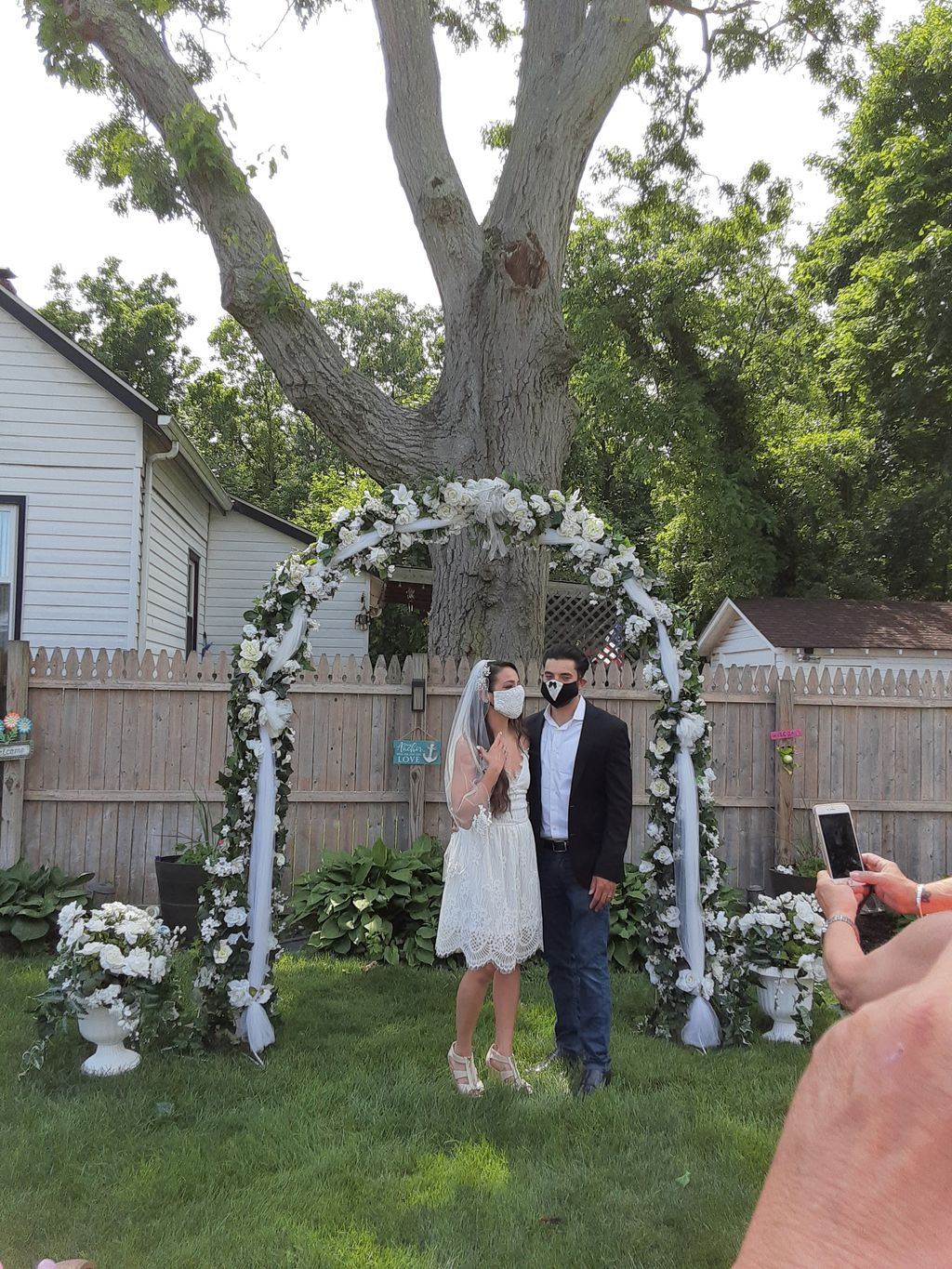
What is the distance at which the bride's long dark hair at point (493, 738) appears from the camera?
14.2ft

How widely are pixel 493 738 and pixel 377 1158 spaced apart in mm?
1798

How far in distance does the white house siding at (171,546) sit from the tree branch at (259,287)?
3230 mm

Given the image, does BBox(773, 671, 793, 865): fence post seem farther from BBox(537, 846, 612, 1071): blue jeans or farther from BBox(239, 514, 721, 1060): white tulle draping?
BBox(537, 846, 612, 1071): blue jeans

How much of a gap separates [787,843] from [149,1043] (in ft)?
17.0

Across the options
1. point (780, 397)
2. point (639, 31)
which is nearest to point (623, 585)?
point (639, 31)

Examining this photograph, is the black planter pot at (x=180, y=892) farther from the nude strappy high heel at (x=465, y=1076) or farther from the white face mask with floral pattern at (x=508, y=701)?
the white face mask with floral pattern at (x=508, y=701)

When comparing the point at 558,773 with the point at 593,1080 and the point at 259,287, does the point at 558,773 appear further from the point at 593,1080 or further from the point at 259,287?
the point at 259,287

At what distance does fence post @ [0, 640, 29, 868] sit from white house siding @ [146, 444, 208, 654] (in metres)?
2.98

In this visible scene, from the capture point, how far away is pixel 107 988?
4.30m

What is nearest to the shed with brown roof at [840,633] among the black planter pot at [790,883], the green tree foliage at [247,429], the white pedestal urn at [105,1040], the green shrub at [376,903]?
the black planter pot at [790,883]

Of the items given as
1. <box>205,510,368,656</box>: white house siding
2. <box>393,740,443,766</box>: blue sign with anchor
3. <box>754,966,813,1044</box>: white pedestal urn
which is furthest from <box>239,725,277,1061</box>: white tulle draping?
<box>205,510,368,656</box>: white house siding

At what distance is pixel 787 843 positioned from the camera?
763 centimetres

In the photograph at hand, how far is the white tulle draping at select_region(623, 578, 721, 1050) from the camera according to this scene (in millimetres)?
4855

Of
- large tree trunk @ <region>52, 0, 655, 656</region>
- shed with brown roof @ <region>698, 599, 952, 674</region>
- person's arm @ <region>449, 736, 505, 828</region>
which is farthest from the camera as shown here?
shed with brown roof @ <region>698, 599, 952, 674</region>
